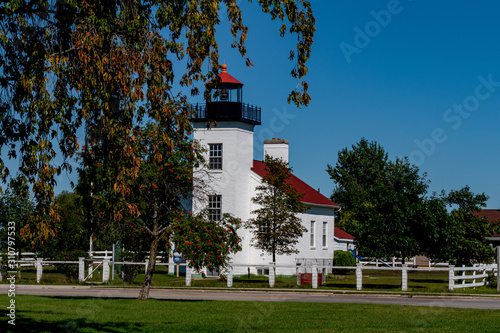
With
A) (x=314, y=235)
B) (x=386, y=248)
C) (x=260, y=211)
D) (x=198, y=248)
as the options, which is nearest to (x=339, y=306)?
(x=198, y=248)

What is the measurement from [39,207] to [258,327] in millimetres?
6347

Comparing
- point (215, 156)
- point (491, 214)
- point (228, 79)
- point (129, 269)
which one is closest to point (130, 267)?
point (129, 269)

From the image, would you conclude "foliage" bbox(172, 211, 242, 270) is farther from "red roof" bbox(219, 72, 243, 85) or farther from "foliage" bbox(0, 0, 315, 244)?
"red roof" bbox(219, 72, 243, 85)

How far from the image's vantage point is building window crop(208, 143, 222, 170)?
4103 cm

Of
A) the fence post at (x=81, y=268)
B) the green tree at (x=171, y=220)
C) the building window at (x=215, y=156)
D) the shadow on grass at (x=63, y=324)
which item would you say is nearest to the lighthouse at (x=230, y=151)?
the building window at (x=215, y=156)

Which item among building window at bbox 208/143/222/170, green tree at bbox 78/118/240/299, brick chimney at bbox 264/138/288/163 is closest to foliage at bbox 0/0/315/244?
green tree at bbox 78/118/240/299

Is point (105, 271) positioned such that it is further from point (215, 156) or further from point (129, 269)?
point (215, 156)

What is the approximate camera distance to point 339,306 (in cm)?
1955

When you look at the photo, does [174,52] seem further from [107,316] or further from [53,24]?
[107,316]

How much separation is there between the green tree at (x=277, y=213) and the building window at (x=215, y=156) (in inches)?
142

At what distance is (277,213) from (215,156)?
18.8 feet

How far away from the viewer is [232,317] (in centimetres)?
1560

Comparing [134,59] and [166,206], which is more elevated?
[134,59]

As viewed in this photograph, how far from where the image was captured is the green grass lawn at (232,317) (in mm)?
13273
